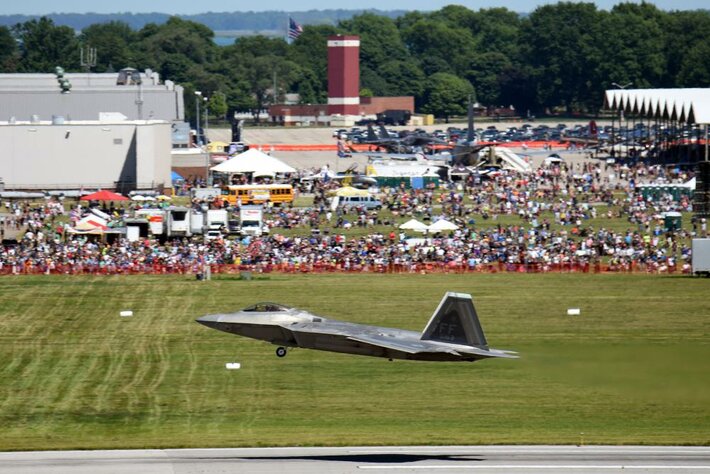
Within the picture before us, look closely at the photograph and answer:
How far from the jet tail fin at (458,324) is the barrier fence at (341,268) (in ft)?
96.2

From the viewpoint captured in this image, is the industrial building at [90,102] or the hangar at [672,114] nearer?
the hangar at [672,114]

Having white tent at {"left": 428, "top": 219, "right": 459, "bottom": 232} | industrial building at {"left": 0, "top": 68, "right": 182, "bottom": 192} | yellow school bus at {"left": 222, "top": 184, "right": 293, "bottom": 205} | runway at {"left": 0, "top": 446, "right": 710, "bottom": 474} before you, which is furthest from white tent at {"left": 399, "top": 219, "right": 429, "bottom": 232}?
runway at {"left": 0, "top": 446, "right": 710, "bottom": 474}

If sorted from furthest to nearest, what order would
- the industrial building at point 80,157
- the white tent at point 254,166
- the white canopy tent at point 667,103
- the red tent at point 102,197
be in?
the white canopy tent at point 667,103 → the industrial building at point 80,157 → the white tent at point 254,166 → the red tent at point 102,197

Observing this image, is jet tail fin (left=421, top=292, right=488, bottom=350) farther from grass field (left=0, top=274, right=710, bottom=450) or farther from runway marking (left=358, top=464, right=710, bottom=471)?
runway marking (left=358, top=464, right=710, bottom=471)

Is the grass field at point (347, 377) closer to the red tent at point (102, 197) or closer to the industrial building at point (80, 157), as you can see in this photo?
the red tent at point (102, 197)

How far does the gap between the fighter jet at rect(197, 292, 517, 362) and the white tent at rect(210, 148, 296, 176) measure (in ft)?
204

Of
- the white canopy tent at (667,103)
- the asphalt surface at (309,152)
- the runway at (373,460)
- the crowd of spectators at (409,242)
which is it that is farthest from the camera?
the asphalt surface at (309,152)

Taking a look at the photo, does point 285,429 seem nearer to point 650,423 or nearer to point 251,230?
point 650,423

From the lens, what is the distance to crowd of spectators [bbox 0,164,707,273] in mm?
72688

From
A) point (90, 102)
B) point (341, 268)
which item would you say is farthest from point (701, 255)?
point (90, 102)

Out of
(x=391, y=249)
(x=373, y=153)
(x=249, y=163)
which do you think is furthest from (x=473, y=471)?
(x=373, y=153)

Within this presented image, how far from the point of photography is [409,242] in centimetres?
7775

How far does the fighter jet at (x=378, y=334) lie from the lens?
4244 cm

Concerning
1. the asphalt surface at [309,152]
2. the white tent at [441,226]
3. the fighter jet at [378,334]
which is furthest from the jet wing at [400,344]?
the asphalt surface at [309,152]
